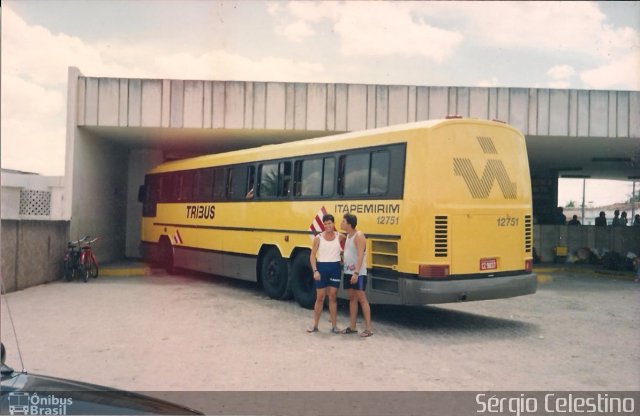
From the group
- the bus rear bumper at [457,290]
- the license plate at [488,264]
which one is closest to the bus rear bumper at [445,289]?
the bus rear bumper at [457,290]

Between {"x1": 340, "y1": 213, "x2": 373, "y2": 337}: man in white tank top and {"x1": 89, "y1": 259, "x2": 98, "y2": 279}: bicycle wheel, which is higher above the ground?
{"x1": 340, "y1": 213, "x2": 373, "y2": 337}: man in white tank top

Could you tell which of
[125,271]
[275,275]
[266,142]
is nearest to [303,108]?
[266,142]

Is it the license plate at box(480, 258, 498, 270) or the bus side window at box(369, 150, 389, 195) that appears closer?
the license plate at box(480, 258, 498, 270)

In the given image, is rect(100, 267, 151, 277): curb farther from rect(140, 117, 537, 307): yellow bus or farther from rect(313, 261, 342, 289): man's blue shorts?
rect(313, 261, 342, 289): man's blue shorts

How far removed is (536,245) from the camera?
22.5 m

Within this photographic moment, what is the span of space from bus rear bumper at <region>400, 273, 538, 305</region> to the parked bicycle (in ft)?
30.2

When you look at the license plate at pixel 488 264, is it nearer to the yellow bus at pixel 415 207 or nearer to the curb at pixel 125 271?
the yellow bus at pixel 415 207

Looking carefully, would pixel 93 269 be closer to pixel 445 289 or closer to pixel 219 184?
pixel 219 184

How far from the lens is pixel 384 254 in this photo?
9570 millimetres

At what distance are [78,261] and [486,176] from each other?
408 inches

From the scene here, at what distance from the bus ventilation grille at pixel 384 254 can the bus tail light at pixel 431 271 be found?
50 cm

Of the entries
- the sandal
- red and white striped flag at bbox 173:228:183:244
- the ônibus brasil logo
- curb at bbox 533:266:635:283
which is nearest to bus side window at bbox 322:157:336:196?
the sandal

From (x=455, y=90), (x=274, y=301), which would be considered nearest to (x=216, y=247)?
(x=274, y=301)

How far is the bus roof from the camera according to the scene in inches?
374
